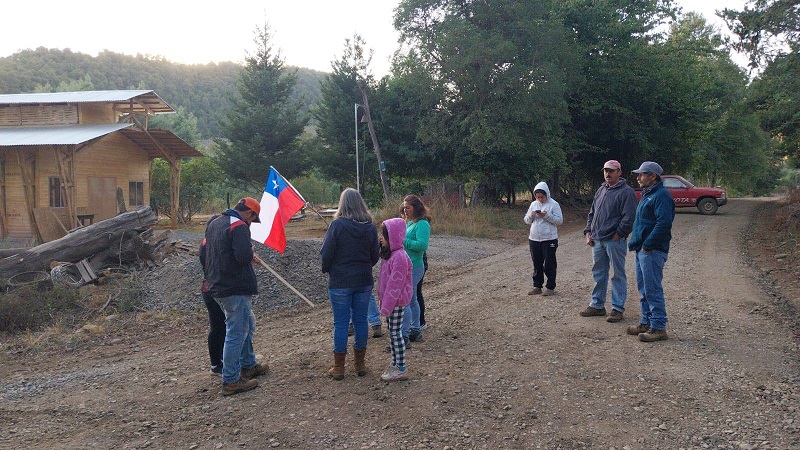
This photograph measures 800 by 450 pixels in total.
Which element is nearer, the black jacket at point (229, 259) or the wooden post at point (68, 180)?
the black jacket at point (229, 259)

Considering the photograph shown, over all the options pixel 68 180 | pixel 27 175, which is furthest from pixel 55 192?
pixel 68 180

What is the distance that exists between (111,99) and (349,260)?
1903 centimetres

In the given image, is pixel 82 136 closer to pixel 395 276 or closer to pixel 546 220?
pixel 546 220

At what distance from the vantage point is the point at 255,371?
5.60 m

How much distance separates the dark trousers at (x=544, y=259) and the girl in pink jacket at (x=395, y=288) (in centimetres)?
341

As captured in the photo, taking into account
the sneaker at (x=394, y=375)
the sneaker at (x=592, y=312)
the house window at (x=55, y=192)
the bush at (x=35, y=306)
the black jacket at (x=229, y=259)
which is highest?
the house window at (x=55, y=192)

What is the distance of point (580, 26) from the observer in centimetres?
2606

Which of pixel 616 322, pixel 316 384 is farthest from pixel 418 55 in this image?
pixel 316 384

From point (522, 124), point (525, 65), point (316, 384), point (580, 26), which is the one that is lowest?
point (316, 384)

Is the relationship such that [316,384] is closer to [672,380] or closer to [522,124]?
[672,380]

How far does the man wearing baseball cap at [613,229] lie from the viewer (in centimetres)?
662

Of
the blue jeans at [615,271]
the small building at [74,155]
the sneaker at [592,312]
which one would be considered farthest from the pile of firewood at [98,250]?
the blue jeans at [615,271]

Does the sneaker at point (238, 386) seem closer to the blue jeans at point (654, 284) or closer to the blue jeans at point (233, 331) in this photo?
the blue jeans at point (233, 331)

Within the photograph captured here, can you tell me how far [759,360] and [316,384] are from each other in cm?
426
